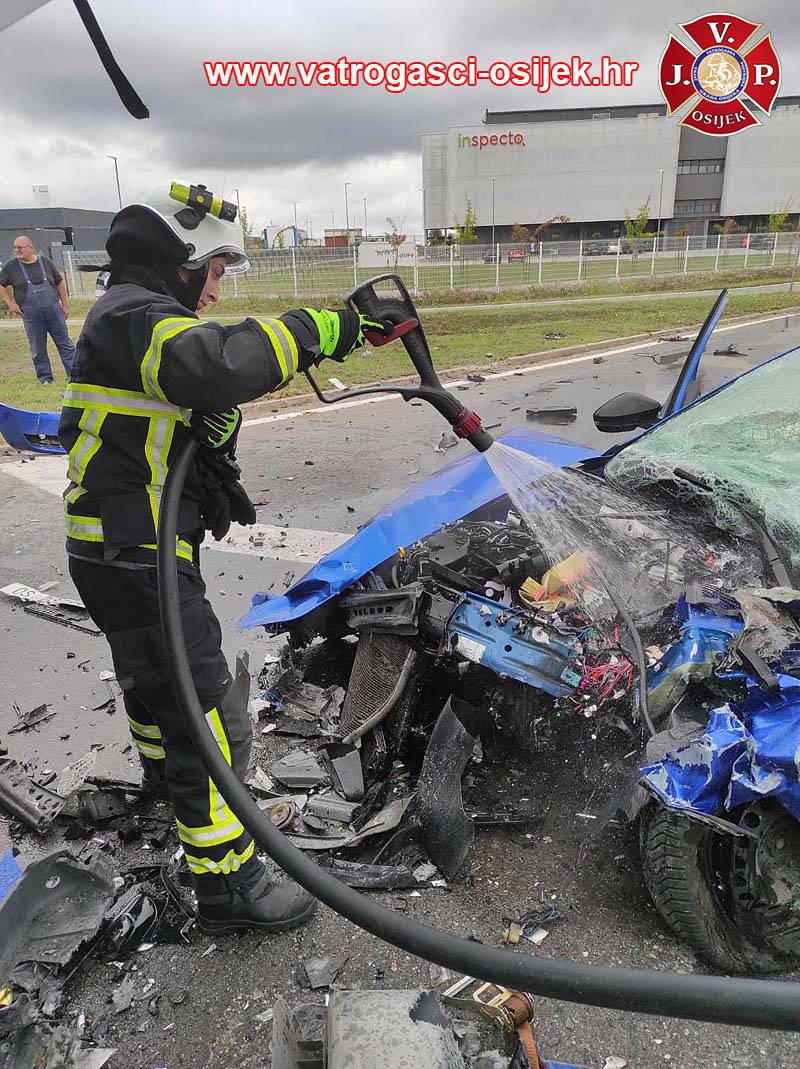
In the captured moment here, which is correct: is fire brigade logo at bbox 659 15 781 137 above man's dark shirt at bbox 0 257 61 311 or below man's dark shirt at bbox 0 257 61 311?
above

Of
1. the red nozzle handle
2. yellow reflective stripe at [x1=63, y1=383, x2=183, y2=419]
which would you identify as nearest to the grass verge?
yellow reflective stripe at [x1=63, y1=383, x2=183, y2=419]

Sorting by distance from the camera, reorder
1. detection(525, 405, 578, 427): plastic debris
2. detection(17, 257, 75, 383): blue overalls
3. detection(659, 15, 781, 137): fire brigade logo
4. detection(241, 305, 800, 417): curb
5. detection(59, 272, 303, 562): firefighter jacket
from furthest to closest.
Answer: detection(659, 15, 781, 137): fire brigade logo
detection(17, 257, 75, 383): blue overalls
detection(241, 305, 800, 417): curb
detection(525, 405, 578, 427): plastic debris
detection(59, 272, 303, 562): firefighter jacket

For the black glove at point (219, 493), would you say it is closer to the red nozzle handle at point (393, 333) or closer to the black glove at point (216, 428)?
the black glove at point (216, 428)

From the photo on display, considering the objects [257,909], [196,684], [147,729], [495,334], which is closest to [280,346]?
[196,684]

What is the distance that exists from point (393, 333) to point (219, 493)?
71 cm

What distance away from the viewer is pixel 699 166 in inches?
2295

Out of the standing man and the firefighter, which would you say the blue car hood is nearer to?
the firefighter

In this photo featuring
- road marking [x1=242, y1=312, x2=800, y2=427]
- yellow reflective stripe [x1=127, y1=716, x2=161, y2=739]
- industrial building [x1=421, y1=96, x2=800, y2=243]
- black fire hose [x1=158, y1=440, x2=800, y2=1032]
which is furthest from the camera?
industrial building [x1=421, y1=96, x2=800, y2=243]

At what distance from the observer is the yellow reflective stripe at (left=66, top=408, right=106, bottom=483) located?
2105 millimetres

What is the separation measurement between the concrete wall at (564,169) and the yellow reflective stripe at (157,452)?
2244 inches

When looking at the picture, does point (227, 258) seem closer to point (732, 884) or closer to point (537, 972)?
point (537, 972)

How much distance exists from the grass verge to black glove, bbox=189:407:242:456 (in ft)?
24.9

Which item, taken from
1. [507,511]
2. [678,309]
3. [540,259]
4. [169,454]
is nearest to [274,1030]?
[169,454]

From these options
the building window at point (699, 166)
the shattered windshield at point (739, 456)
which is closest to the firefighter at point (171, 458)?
the shattered windshield at point (739, 456)
